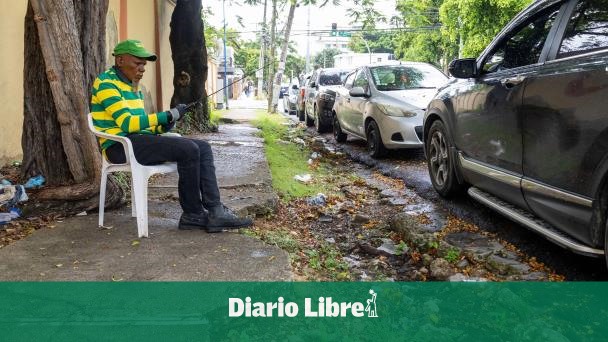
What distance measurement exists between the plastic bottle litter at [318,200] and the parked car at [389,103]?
238 cm

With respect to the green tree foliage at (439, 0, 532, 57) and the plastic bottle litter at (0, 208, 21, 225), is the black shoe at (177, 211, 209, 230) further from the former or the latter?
the green tree foliage at (439, 0, 532, 57)

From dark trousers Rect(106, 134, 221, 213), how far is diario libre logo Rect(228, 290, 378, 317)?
4.49 ft

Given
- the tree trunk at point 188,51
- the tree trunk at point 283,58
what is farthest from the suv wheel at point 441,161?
the tree trunk at point 283,58

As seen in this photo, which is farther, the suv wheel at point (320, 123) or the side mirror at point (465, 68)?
the suv wheel at point (320, 123)

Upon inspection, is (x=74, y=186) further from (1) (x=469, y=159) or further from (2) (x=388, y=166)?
(2) (x=388, y=166)

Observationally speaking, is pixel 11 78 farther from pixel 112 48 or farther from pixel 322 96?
pixel 322 96

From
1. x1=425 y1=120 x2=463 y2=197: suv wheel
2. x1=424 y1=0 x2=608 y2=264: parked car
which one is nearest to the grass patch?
x1=425 y1=120 x2=463 y2=197: suv wheel

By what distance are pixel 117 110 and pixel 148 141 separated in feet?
1.00

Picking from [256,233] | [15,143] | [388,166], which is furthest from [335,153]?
[256,233]

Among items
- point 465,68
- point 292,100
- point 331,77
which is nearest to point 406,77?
point 465,68

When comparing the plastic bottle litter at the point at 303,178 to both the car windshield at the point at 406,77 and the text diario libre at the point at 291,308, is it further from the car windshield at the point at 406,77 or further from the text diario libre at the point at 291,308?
the text diario libre at the point at 291,308

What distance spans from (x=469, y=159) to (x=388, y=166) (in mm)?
3570

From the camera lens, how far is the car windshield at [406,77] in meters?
9.38

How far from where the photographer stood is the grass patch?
6566 mm
